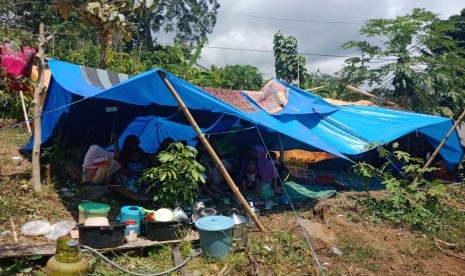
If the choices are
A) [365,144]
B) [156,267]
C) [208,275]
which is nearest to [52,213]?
[156,267]

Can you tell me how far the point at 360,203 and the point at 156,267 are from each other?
378cm

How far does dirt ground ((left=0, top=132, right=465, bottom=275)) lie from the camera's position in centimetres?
407

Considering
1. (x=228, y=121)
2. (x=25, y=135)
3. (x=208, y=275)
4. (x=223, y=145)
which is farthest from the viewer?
(x=25, y=135)

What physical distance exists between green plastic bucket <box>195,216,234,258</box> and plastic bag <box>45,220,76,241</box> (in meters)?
1.39

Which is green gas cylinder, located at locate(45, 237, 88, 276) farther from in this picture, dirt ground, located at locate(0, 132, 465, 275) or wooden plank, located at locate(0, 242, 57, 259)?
dirt ground, located at locate(0, 132, 465, 275)

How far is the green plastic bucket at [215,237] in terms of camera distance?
3.74 metres

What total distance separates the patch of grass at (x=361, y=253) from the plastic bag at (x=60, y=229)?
112 inches

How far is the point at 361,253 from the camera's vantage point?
169 inches

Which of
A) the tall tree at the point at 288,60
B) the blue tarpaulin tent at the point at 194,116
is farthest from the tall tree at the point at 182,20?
the blue tarpaulin tent at the point at 194,116

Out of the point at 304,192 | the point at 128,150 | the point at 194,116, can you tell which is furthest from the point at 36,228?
the point at 304,192

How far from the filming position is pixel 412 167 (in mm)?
6066

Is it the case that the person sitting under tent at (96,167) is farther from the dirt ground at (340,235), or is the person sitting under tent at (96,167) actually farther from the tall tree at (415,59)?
the tall tree at (415,59)

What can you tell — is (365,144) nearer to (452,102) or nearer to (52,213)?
(52,213)

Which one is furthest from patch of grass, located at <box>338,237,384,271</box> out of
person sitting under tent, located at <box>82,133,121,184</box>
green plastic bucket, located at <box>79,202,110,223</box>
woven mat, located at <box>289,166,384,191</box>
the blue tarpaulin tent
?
person sitting under tent, located at <box>82,133,121,184</box>
